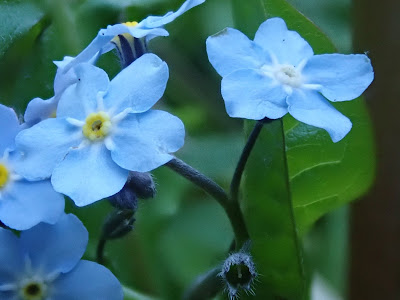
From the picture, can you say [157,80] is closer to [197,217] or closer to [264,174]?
[264,174]

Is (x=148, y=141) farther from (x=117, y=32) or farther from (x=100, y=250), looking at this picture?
(x=100, y=250)

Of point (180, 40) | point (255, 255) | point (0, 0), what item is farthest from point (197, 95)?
point (255, 255)

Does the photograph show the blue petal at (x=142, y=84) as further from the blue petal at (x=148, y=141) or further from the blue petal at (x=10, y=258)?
the blue petal at (x=10, y=258)

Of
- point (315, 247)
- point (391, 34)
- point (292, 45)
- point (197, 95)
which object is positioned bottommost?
point (315, 247)

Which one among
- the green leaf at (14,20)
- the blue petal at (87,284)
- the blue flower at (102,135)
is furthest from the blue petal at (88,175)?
the green leaf at (14,20)

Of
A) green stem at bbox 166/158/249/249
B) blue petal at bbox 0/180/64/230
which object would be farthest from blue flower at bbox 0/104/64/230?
green stem at bbox 166/158/249/249

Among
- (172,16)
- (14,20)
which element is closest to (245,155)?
(172,16)

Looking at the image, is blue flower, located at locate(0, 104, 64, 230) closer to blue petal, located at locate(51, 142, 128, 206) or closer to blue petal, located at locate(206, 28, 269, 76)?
blue petal, located at locate(51, 142, 128, 206)
